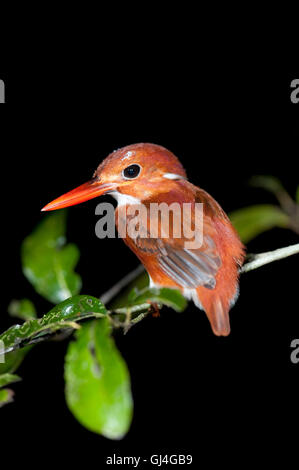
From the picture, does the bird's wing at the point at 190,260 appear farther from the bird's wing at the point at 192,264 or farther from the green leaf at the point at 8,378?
the green leaf at the point at 8,378

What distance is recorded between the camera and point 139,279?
144 centimetres

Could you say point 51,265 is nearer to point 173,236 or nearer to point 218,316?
point 173,236

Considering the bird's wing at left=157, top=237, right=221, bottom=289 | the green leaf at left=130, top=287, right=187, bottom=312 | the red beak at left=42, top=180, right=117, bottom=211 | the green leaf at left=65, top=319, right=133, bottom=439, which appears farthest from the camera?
the red beak at left=42, top=180, right=117, bottom=211

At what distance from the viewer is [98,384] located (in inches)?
24.0

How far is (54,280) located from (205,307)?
0.36 metres

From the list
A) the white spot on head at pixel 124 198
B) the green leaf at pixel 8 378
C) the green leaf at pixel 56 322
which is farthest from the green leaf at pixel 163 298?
the white spot on head at pixel 124 198

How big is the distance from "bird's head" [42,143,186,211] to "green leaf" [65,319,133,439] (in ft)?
1.87

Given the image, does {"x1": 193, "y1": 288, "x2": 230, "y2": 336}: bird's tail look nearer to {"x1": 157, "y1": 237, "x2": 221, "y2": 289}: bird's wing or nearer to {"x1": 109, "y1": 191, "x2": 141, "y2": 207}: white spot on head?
{"x1": 157, "y1": 237, "x2": 221, "y2": 289}: bird's wing

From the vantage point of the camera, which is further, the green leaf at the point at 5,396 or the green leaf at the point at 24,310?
the green leaf at the point at 24,310

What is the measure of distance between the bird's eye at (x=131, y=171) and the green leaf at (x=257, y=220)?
34cm

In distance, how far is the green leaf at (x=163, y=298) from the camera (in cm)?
73

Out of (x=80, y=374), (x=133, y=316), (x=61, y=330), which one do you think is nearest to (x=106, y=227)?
(x=133, y=316)

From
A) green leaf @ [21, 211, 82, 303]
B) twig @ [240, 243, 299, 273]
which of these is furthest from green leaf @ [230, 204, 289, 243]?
green leaf @ [21, 211, 82, 303]

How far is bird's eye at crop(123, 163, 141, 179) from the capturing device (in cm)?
120
